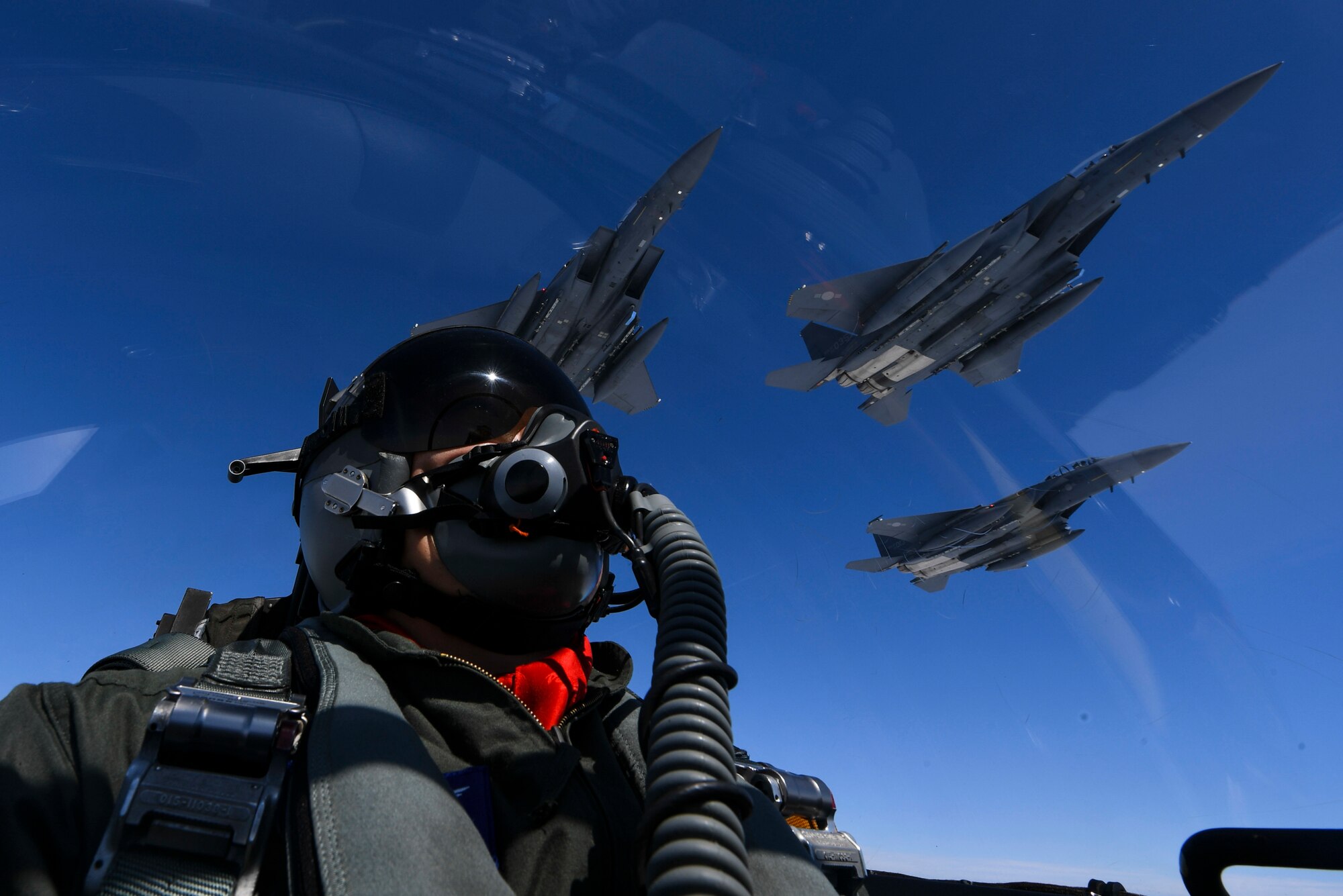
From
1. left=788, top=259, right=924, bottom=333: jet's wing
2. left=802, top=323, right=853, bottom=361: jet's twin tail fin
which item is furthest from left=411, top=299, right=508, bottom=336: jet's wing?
left=802, top=323, right=853, bottom=361: jet's twin tail fin

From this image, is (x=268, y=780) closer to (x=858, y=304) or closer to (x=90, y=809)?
(x=90, y=809)

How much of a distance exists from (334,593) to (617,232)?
16754 millimetres

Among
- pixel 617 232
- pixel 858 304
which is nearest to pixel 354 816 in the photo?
pixel 617 232

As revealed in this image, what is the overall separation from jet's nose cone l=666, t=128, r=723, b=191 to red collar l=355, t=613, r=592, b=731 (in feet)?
53.9

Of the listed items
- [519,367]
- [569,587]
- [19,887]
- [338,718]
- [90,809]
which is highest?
[519,367]

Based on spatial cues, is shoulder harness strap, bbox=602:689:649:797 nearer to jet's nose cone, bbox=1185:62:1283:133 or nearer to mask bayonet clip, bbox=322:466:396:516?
mask bayonet clip, bbox=322:466:396:516

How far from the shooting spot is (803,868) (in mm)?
1388

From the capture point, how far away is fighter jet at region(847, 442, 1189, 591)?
20.6 m

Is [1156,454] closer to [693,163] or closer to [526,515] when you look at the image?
[693,163]

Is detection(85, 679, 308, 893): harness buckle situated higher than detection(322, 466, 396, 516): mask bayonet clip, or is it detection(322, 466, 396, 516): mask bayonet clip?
detection(322, 466, 396, 516): mask bayonet clip

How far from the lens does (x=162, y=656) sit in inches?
64.1

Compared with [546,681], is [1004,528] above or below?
above

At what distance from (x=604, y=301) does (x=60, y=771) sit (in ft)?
58.5

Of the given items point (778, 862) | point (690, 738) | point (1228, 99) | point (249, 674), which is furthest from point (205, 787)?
point (1228, 99)
